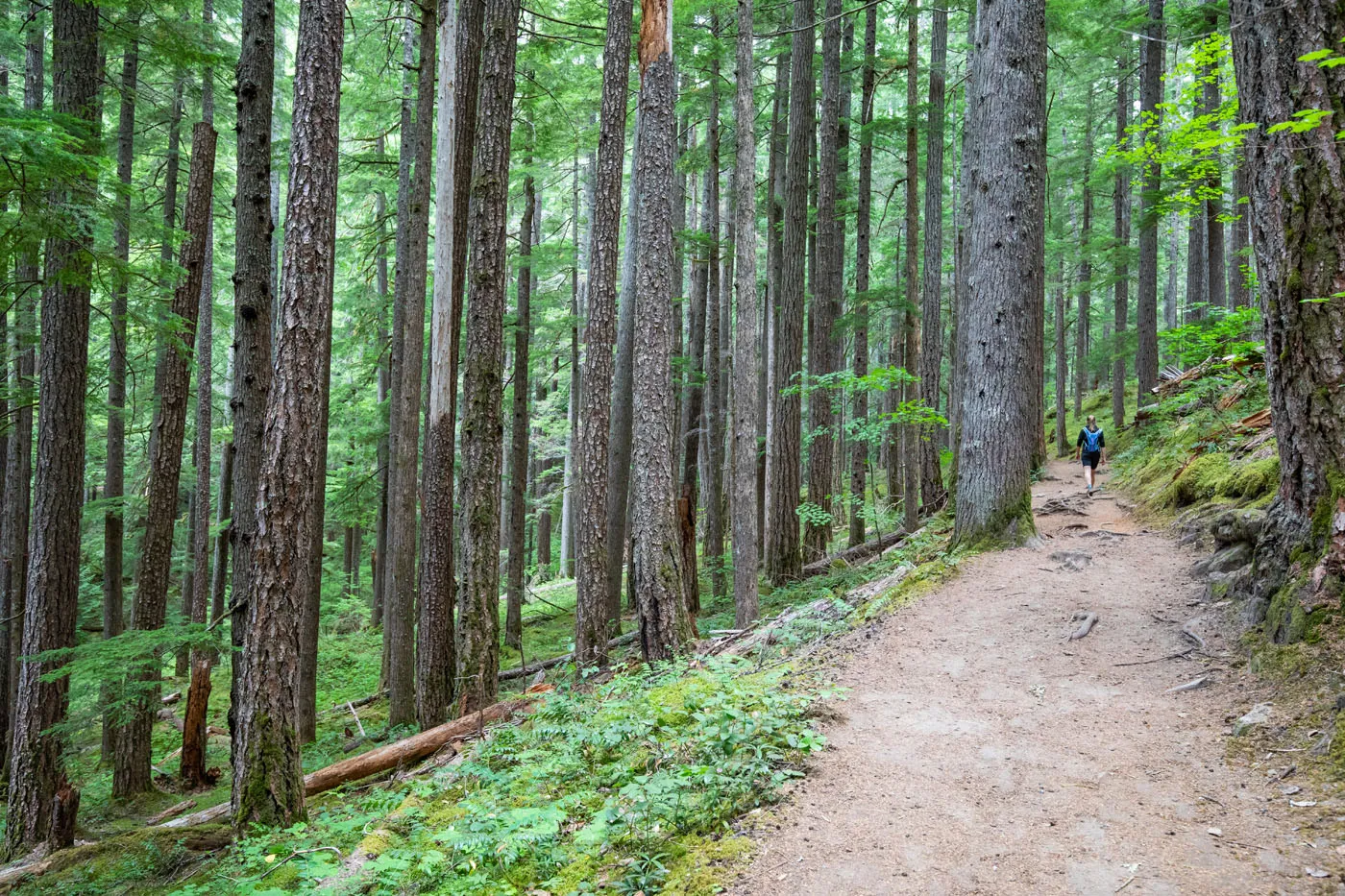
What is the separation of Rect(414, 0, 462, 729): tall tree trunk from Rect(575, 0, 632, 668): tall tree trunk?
158 cm

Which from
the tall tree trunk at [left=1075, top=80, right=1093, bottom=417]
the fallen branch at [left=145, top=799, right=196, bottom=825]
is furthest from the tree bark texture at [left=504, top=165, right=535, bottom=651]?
the tall tree trunk at [left=1075, top=80, right=1093, bottom=417]

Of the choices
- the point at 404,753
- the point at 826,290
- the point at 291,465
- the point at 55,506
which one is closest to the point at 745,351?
the point at 826,290

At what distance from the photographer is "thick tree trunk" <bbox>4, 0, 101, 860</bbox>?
7.35 metres

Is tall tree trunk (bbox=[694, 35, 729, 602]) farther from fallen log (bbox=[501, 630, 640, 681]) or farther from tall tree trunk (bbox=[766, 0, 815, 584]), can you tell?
fallen log (bbox=[501, 630, 640, 681])

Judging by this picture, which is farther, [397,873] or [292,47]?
[292,47]

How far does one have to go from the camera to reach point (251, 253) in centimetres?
761

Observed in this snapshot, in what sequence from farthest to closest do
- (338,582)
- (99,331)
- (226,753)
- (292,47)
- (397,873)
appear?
1. (292,47)
2. (338,582)
3. (99,331)
4. (226,753)
5. (397,873)

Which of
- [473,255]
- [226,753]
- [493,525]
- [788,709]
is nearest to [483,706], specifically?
[493,525]

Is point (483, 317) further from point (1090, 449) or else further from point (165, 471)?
point (1090, 449)

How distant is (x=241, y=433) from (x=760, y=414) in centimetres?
1862

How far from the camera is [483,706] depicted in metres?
8.10

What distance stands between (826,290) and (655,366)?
5904 millimetres

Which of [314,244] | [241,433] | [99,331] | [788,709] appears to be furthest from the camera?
[99,331]

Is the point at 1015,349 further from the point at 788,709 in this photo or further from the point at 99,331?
the point at 99,331
